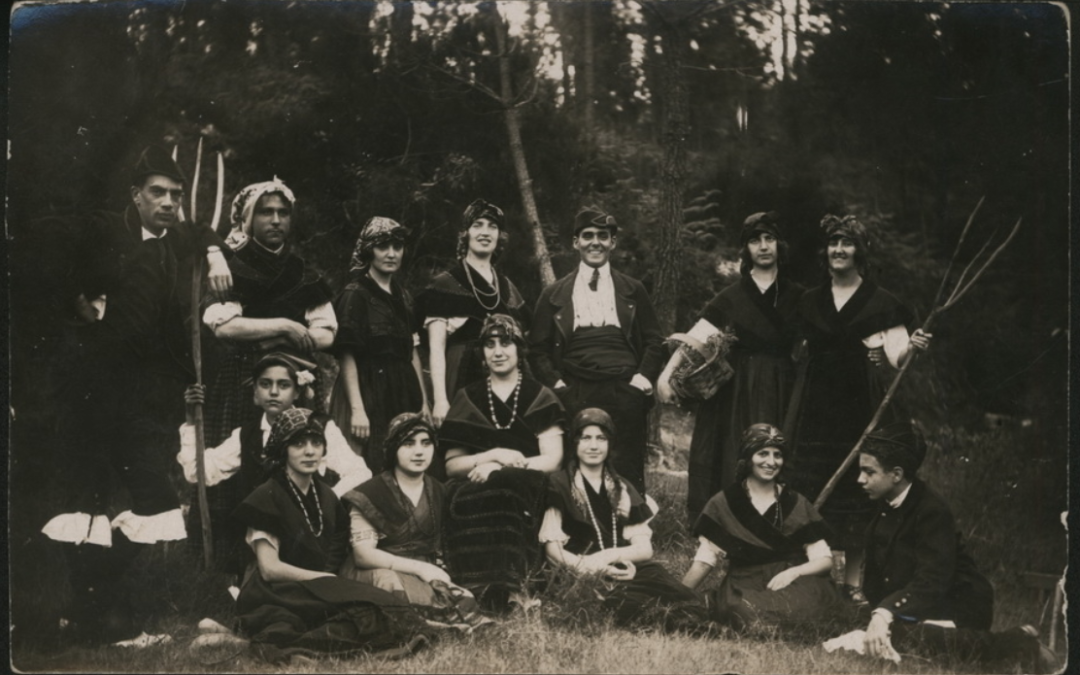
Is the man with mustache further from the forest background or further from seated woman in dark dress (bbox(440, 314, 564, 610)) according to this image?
seated woman in dark dress (bbox(440, 314, 564, 610))

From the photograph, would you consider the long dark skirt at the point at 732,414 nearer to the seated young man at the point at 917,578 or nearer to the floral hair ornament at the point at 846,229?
the seated young man at the point at 917,578

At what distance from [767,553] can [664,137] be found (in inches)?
90.7

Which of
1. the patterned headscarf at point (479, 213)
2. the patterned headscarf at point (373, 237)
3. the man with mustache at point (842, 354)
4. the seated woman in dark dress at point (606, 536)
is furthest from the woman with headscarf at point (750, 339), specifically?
the patterned headscarf at point (373, 237)

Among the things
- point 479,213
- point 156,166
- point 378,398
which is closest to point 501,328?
point 479,213

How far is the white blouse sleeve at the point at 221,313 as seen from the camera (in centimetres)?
665

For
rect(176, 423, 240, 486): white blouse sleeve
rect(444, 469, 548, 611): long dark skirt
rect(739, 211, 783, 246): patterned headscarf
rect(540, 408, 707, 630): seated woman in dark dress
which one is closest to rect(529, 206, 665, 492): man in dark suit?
rect(540, 408, 707, 630): seated woman in dark dress

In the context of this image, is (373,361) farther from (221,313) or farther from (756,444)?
(756,444)

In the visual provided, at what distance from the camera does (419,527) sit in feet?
21.4

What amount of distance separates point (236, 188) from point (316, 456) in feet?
4.99

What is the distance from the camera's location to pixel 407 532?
650 centimetres

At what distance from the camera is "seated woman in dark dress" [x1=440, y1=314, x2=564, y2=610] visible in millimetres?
6535

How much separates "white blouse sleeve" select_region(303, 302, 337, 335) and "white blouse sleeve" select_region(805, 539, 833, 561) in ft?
9.00

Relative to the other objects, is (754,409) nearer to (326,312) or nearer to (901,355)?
(901,355)

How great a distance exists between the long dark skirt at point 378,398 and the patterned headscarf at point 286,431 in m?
0.17
